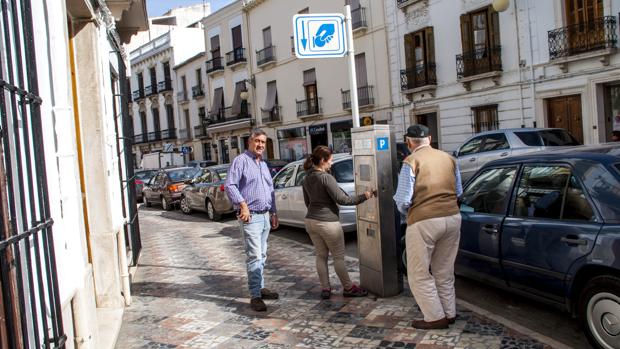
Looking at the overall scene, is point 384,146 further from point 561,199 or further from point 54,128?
point 54,128

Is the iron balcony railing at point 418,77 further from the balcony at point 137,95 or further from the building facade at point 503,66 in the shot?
the balcony at point 137,95

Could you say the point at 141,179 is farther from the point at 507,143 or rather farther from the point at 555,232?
the point at 555,232

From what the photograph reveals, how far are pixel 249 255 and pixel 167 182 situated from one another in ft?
46.4

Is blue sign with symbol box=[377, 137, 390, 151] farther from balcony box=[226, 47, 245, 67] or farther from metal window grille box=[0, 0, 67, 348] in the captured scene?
balcony box=[226, 47, 245, 67]

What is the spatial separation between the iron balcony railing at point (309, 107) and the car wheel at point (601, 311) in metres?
24.7

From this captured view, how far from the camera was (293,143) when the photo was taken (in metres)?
30.9

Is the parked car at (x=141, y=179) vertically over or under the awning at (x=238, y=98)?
under

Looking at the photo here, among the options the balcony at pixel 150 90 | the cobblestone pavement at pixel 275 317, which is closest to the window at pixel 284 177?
the cobblestone pavement at pixel 275 317

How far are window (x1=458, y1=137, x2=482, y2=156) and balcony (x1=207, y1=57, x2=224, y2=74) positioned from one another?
25124 mm

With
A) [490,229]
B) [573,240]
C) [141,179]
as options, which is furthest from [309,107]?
[573,240]

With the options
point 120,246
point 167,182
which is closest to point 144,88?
point 167,182

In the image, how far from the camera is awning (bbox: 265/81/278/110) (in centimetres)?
3206

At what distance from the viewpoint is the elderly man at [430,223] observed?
Answer: 177 inches

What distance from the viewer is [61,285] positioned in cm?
312
